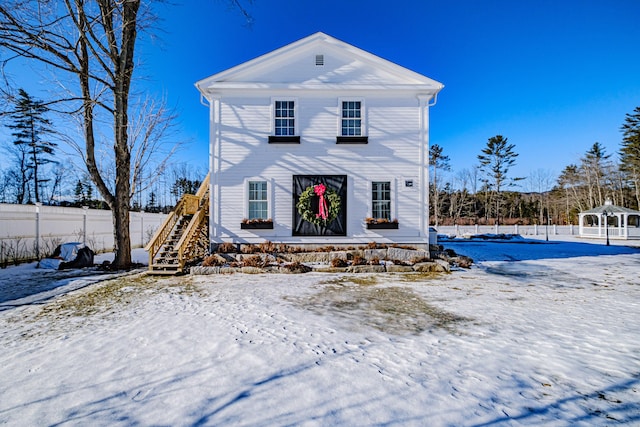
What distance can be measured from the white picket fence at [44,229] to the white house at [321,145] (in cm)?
584

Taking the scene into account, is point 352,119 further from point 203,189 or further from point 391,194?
point 203,189

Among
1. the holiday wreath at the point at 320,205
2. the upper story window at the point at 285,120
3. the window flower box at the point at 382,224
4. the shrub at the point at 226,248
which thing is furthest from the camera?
the upper story window at the point at 285,120

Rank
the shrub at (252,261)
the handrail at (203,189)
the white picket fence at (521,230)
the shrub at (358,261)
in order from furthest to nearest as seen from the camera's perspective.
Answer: the white picket fence at (521,230)
the handrail at (203,189)
the shrub at (358,261)
the shrub at (252,261)

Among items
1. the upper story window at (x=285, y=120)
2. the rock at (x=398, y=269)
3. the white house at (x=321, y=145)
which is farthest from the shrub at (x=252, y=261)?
the upper story window at (x=285, y=120)

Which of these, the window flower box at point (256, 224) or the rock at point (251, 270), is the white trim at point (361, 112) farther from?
the rock at point (251, 270)

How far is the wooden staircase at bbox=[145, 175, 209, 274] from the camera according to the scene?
809cm

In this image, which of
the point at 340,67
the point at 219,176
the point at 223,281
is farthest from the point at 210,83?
the point at 223,281

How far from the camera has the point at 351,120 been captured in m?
10.1

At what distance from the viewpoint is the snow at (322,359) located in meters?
2.27

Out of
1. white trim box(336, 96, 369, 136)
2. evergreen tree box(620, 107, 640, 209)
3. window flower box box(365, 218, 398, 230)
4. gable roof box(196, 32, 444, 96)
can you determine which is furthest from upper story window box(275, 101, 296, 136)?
evergreen tree box(620, 107, 640, 209)

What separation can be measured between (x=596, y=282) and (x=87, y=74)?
1459 cm

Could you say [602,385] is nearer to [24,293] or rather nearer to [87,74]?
[24,293]

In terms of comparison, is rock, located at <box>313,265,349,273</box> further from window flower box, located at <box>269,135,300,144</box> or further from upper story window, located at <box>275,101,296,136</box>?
upper story window, located at <box>275,101,296,136</box>

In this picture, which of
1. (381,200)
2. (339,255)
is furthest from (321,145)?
(339,255)
